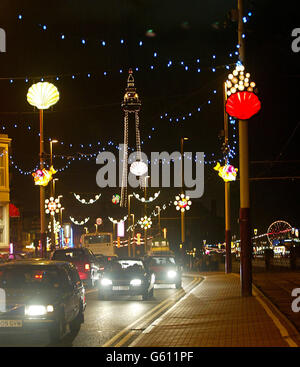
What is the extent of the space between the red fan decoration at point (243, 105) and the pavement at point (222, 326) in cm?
563

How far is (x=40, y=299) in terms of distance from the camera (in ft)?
41.5

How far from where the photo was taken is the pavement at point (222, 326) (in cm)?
1219

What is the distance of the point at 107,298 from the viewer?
76.7 feet

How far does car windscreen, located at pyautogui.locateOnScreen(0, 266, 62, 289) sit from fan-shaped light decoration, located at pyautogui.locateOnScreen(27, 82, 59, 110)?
45.9 feet

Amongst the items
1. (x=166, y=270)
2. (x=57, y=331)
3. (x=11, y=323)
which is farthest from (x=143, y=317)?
(x=166, y=270)

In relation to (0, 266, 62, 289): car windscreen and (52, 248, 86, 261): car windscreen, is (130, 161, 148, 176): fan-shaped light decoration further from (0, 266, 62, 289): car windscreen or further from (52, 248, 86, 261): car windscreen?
(0, 266, 62, 289): car windscreen

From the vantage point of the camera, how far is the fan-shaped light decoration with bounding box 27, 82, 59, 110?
2702cm

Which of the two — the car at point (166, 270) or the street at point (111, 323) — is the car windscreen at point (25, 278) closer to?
the street at point (111, 323)

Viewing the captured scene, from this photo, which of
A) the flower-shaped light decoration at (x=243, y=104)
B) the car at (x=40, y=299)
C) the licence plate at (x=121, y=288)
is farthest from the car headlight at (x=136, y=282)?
the car at (x=40, y=299)

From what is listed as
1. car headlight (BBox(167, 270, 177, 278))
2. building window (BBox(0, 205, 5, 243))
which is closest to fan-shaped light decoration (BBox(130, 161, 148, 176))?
building window (BBox(0, 205, 5, 243))
